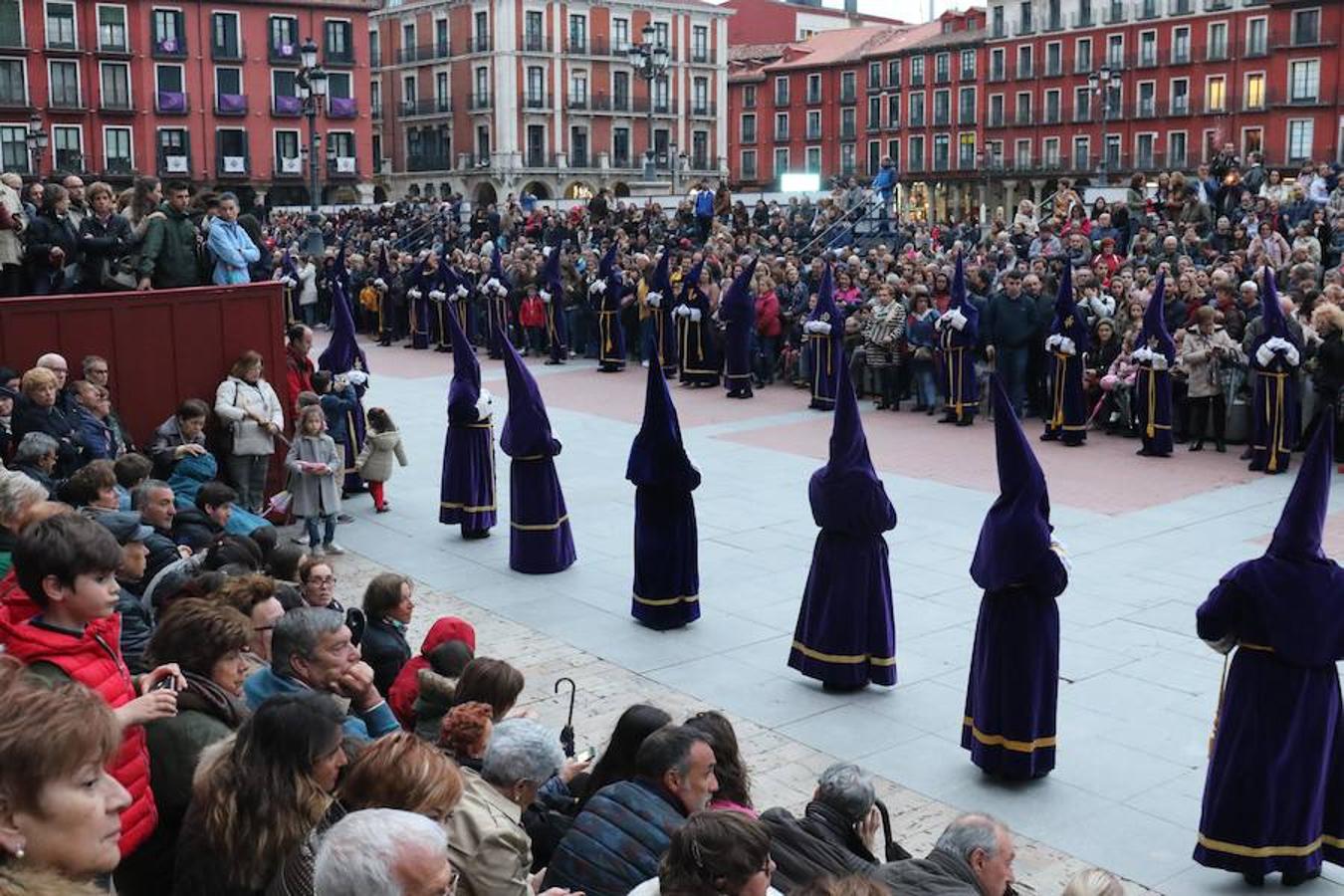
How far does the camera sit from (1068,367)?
56.9 ft

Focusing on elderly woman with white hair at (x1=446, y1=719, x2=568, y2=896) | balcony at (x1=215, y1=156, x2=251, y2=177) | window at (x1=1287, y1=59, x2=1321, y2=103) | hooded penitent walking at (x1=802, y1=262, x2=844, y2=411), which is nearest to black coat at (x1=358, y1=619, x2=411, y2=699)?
elderly woman with white hair at (x1=446, y1=719, x2=568, y2=896)

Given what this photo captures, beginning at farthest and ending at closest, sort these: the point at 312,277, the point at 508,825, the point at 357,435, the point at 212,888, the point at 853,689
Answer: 1. the point at 312,277
2. the point at 357,435
3. the point at 853,689
4. the point at 508,825
5. the point at 212,888

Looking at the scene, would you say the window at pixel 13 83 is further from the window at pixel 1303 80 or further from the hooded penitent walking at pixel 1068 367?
the hooded penitent walking at pixel 1068 367

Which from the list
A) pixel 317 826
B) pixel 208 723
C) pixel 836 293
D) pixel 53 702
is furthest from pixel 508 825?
Result: pixel 836 293

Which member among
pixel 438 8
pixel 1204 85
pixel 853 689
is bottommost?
pixel 853 689

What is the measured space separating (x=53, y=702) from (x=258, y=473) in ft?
33.3

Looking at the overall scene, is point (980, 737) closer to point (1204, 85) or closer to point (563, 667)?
point (563, 667)

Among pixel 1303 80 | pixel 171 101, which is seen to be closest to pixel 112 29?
pixel 171 101

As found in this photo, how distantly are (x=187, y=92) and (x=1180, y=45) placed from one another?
39.7 metres

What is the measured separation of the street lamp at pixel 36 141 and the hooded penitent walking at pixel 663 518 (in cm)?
3982

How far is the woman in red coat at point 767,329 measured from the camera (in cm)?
2195

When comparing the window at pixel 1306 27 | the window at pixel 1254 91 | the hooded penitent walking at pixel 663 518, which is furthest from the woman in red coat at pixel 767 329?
the window at pixel 1254 91

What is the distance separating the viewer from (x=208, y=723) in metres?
4.88

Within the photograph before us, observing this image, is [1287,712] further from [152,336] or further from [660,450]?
[152,336]
